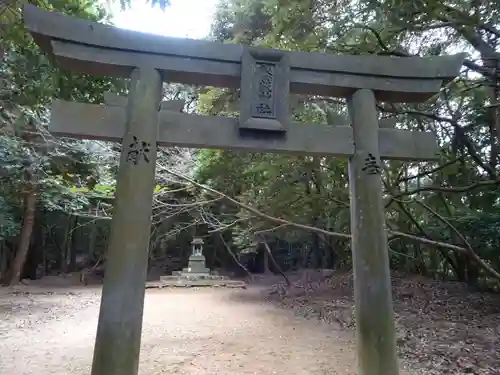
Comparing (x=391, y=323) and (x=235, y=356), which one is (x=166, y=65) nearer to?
(x=391, y=323)

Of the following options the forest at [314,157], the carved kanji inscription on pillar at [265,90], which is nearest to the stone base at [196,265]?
the forest at [314,157]

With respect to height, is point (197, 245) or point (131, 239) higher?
point (197, 245)

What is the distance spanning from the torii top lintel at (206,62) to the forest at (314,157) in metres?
0.72

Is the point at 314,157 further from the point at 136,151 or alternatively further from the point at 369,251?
the point at 136,151

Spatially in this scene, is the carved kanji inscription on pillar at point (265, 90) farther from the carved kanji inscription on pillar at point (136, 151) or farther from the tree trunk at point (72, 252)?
the tree trunk at point (72, 252)

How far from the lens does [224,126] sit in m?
3.52

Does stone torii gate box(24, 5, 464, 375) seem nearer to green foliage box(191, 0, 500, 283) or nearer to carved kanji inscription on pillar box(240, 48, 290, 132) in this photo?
carved kanji inscription on pillar box(240, 48, 290, 132)

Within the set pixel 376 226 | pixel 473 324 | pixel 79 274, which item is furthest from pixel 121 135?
pixel 79 274

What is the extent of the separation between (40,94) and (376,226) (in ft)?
16.1

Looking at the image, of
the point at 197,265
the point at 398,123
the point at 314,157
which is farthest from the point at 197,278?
the point at 398,123

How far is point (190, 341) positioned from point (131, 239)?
3902 mm

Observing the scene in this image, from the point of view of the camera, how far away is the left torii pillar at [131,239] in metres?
2.95

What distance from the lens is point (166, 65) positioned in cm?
341

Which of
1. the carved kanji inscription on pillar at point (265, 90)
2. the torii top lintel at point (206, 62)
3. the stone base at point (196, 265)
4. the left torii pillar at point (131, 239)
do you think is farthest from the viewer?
the stone base at point (196, 265)
